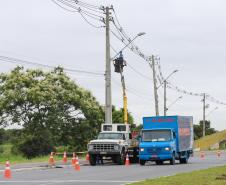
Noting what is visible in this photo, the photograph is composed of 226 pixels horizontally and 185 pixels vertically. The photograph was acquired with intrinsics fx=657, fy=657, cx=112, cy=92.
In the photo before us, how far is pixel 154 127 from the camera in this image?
A: 3919 cm

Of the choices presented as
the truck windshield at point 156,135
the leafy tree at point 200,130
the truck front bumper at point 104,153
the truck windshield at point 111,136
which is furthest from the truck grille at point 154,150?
the leafy tree at point 200,130

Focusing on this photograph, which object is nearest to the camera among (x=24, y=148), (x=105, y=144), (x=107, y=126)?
(x=105, y=144)

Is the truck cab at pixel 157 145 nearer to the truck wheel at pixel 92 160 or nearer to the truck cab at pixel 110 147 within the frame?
the truck cab at pixel 110 147

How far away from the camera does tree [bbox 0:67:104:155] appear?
63.2 m

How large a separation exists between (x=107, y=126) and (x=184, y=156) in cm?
576

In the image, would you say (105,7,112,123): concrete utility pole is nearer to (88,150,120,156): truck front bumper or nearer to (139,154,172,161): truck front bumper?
(88,150,120,156): truck front bumper

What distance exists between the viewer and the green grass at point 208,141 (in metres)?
112

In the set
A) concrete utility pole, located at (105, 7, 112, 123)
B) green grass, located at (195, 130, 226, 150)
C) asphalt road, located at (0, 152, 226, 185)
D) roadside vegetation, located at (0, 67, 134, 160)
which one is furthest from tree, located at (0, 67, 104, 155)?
green grass, located at (195, 130, 226, 150)

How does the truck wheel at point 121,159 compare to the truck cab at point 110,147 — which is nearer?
the truck cab at point 110,147

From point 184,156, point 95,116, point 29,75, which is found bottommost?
point 184,156

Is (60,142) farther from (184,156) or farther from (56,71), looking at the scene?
(184,156)

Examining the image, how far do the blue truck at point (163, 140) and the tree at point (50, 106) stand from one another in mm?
24819

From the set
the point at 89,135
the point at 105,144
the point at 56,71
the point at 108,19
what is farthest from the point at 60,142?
the point at 105,144

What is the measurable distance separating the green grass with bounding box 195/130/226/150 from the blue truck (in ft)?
230
